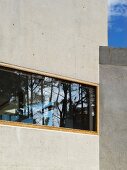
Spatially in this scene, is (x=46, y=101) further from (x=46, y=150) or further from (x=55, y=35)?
(x=55, y=35)

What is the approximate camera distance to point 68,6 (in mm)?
14219

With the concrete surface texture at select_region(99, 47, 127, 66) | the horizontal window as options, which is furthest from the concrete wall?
the horizontal window

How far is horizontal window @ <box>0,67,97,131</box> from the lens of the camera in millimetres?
12484

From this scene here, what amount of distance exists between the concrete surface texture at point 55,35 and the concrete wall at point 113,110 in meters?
0.39

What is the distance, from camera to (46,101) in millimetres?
13430

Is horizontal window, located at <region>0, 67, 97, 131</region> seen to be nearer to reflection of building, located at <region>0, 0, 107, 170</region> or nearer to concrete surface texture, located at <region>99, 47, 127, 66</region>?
reflection of building, located at <region>0, 0, 107, 170</region>

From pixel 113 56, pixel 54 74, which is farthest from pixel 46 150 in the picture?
pixel 113 56

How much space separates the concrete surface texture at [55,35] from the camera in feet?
41.3

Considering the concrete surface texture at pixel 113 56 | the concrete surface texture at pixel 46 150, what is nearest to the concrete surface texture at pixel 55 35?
the concrete surface texture at pixel 113 56

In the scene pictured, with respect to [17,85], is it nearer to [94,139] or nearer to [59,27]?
[59,27]

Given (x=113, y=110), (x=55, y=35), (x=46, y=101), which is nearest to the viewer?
(x=46, y=101)

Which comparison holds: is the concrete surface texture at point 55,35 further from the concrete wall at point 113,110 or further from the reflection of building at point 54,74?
the concrete wall at point 113,110

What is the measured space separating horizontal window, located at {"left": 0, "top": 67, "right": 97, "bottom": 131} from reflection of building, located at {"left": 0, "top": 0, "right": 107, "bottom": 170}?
3 cm

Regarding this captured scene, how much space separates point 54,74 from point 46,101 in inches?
30.4
